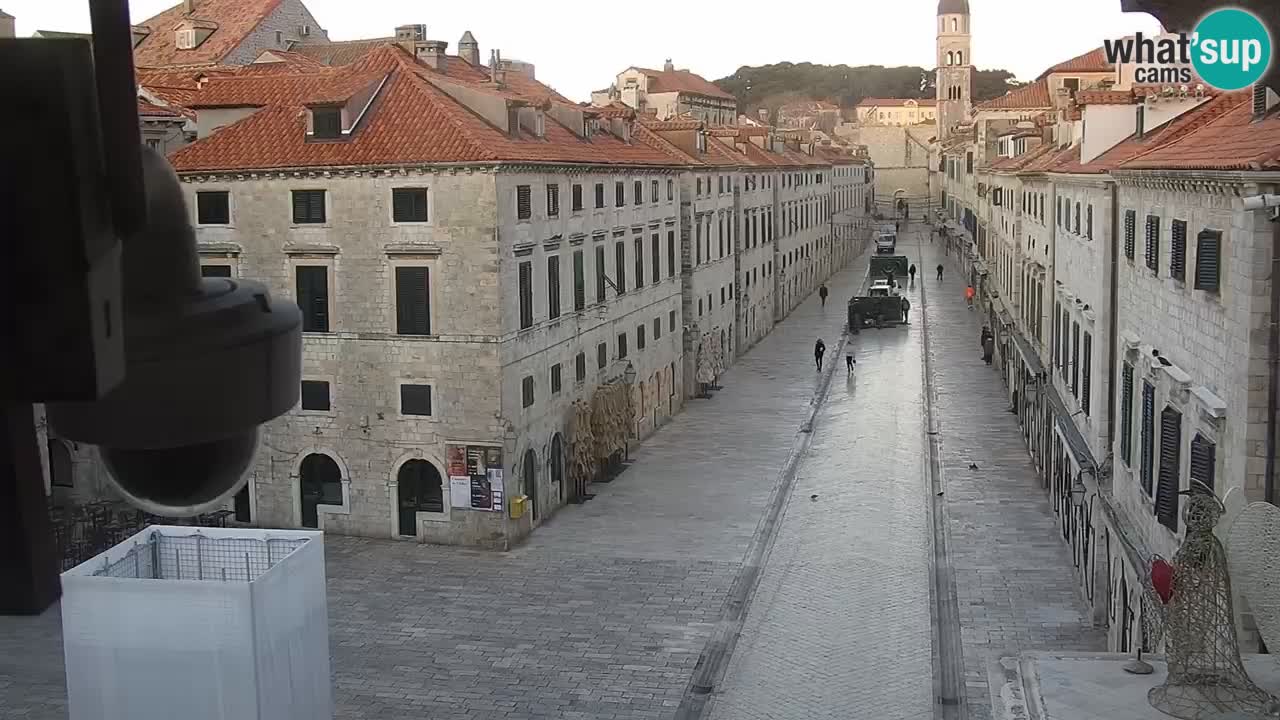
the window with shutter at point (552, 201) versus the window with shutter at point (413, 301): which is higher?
the window with shutter at point (552, 201)

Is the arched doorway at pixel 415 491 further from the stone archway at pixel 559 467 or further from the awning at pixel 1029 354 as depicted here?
the awning at pixel 1029 354

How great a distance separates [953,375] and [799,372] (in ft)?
20.3

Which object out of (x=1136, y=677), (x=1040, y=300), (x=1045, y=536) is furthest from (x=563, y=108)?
(x=1136, y=677)

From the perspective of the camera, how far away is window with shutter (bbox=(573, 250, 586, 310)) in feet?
109

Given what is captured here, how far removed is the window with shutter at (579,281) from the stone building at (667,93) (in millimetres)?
75323

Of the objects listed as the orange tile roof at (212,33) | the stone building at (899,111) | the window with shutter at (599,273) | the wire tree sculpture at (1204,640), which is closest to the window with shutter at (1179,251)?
the wire tree sculpture at (1204,640)

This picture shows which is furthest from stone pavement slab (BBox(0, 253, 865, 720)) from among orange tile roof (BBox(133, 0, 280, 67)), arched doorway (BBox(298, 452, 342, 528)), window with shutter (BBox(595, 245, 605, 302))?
orange tile roof (BBox(133, 0, 280, 67))

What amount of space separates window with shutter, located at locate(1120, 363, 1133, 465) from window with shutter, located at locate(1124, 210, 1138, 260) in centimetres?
182

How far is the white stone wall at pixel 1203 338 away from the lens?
1259cm

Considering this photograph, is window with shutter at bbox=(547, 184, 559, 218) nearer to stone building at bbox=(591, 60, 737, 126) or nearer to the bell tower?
stone building at bbox=(591, 60, 737, 126)

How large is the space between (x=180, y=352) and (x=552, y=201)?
2957cm

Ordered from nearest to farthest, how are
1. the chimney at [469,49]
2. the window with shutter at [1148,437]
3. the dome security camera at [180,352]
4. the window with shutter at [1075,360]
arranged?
the dome security camera at [180,352] → the window with shutter at [1148,437] → the window with shutter at [1075,360] → the chimney at [469,49]

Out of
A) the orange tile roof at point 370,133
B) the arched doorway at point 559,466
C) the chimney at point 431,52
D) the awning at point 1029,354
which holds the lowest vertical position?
the arched doorway at point 559,466

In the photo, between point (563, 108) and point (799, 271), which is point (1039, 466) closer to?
point (563, 108)
